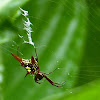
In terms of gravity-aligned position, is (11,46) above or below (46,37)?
below

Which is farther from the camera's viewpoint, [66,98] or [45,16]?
[45,16]

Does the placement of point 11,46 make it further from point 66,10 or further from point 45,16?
point 66,10

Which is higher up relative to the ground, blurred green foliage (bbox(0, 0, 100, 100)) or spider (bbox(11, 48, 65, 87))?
blurred green foliage (bbox(0, 0, 100, 100))

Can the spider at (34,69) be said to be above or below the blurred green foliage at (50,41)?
below

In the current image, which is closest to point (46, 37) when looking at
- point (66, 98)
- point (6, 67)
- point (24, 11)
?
point (24, 11)

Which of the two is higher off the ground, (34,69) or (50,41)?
(50,41)

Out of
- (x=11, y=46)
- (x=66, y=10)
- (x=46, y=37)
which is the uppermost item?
(x=66, y=10)
